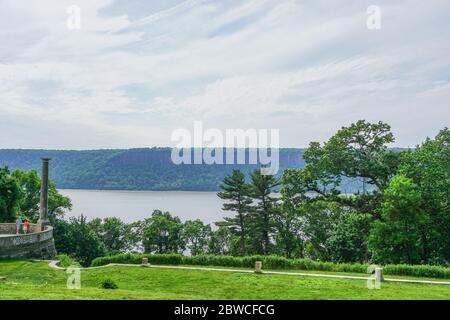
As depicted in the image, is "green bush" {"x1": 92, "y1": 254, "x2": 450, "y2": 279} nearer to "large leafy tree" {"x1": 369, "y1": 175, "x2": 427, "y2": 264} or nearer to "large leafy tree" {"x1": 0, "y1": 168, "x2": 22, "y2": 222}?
"large leafy tree" {"x1": 369, "y1": 175, "x2": 427, "y2": 264}

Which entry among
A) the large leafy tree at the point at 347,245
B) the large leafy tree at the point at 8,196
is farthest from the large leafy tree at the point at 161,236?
the large leafy tree at the point at 347,245

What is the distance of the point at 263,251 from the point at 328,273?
98.6 feet

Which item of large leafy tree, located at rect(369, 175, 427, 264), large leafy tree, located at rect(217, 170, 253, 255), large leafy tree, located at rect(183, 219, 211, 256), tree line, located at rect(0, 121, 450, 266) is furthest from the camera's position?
large leafy tree, located at rect(183, 219, 211, 256)

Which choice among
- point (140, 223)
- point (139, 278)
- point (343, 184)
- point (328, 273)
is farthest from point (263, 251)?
point (139, 278)

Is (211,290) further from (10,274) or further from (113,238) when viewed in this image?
(113,238)

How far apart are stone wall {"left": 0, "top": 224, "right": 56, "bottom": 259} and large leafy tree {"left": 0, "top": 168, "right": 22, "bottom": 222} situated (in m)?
5.65

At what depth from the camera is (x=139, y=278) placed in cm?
2492

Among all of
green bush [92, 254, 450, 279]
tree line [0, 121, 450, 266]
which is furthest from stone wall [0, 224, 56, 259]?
tree line [0, 121, 450, 266]

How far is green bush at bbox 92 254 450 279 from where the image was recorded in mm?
26719

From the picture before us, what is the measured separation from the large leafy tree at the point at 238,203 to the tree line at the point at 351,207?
0.12 metres

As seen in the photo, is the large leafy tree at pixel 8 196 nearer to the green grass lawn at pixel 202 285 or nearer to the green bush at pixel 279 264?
the green bush at pixel 279 264

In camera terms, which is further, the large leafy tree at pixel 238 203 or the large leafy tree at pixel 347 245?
the large leafy tree at pixel 238 203

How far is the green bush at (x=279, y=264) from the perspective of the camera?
26.7 metres

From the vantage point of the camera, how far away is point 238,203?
59.3m
